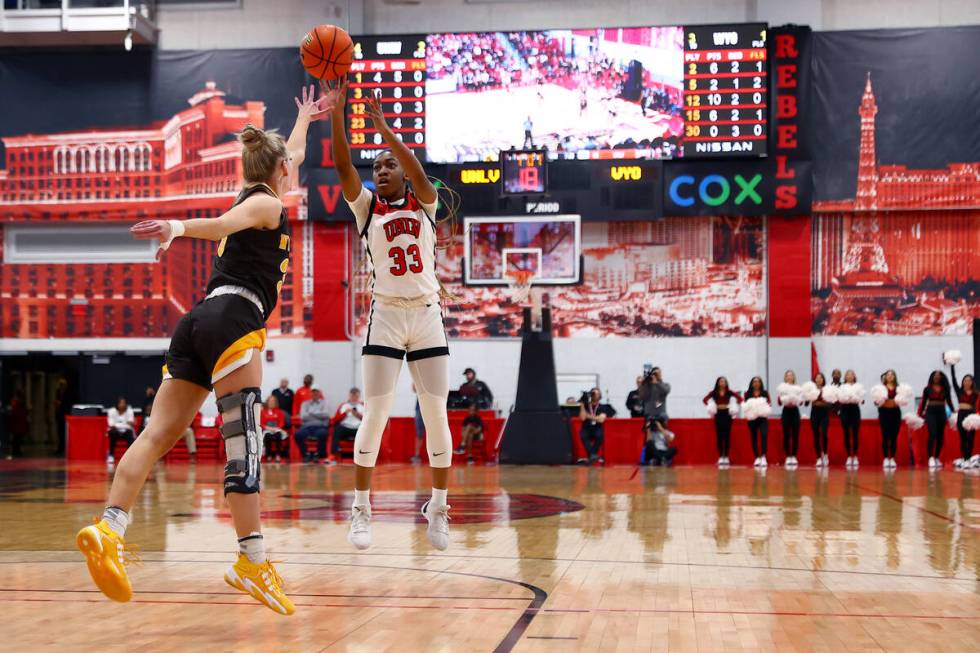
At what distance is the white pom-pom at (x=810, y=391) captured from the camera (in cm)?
1791

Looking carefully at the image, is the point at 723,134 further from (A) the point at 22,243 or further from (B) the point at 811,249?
→ (A) the point at 22,243

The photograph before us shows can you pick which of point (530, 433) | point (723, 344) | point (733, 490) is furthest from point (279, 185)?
point (723, 344)

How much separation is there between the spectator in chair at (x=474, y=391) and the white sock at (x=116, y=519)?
1488 centimetres

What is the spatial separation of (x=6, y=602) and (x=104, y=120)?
19469 millimetres

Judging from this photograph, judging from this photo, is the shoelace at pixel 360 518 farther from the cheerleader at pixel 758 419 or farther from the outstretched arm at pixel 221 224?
the cheerleader at pixel 758 419

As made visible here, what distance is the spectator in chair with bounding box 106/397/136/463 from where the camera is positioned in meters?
19.4

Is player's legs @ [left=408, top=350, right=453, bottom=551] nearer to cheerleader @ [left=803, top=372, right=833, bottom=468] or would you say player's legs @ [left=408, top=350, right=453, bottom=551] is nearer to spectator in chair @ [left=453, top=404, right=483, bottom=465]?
spectator in chair @ [left=453, top=404, right=483, bottom=465]

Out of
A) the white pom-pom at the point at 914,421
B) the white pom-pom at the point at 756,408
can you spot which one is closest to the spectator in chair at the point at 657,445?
the white pom-pom at the point at 756,408

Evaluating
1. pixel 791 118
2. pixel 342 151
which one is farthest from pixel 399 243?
pixel 791 118

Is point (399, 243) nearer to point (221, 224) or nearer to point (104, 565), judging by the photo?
point (221, 224)

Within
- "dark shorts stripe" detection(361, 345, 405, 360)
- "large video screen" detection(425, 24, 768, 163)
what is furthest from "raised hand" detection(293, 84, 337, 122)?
"large video screen" detection(425, 24, 768, 163)

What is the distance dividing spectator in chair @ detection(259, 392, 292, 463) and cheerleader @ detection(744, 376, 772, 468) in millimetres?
7792

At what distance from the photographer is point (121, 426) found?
19.4 meters

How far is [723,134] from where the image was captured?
1952 cm
